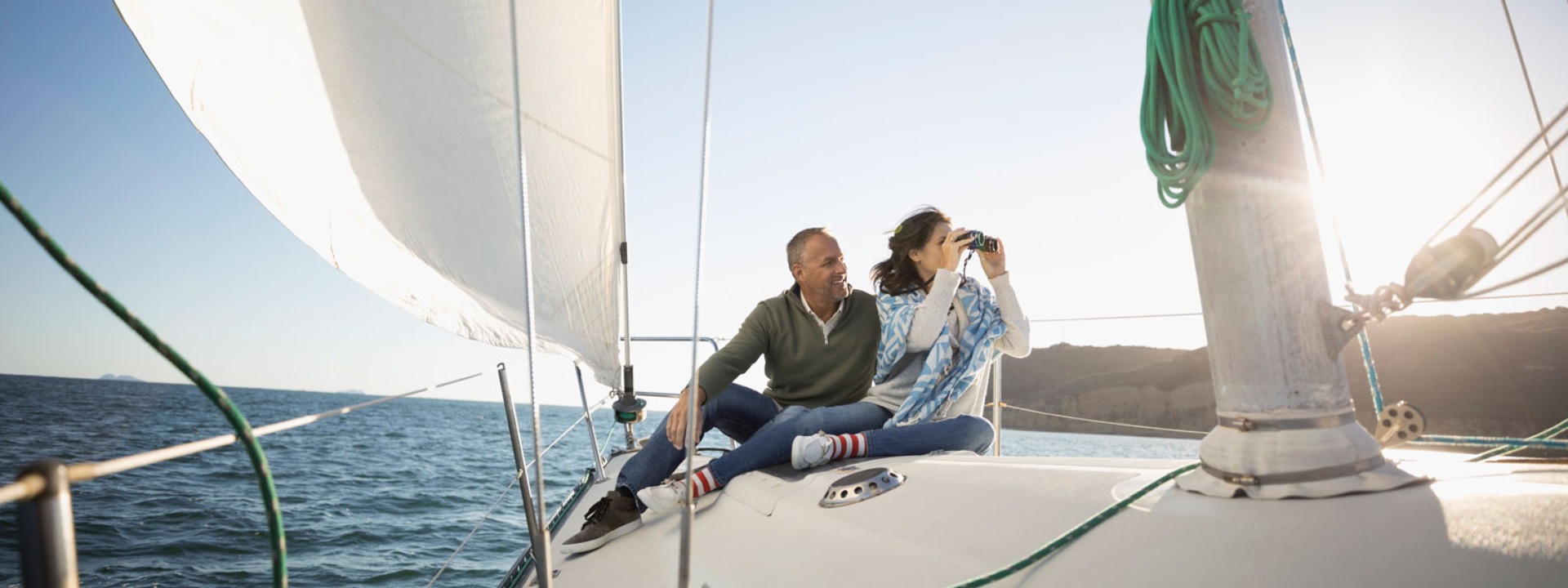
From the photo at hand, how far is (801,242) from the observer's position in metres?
2.35

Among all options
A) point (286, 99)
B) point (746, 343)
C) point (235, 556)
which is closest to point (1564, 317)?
point (746, 343)

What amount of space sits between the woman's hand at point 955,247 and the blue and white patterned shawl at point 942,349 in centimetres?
9

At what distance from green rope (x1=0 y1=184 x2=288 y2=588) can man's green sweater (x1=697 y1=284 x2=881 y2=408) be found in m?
1.71

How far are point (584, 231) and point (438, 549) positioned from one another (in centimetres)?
434

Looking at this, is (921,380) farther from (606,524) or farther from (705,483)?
(606,524)

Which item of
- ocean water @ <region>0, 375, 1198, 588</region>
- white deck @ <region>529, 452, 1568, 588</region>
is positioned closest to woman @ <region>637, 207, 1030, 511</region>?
white deck @ <region>529, 452, 1568, 588</region>

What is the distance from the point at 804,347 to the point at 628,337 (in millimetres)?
849

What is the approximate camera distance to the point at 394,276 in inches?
86.6

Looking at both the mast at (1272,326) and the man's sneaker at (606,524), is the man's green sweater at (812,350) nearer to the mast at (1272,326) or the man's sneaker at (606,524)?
the man's sneaker at (606,524)

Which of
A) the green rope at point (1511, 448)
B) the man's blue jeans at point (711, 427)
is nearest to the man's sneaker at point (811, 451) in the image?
the man's blue jeans at point (711, 427)

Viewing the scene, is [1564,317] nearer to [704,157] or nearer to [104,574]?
[704,157]

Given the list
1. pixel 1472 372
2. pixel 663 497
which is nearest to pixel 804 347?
pixel 663 497

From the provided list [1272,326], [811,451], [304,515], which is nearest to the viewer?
[1272,326]

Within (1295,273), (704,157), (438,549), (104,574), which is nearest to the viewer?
(1295,273)
